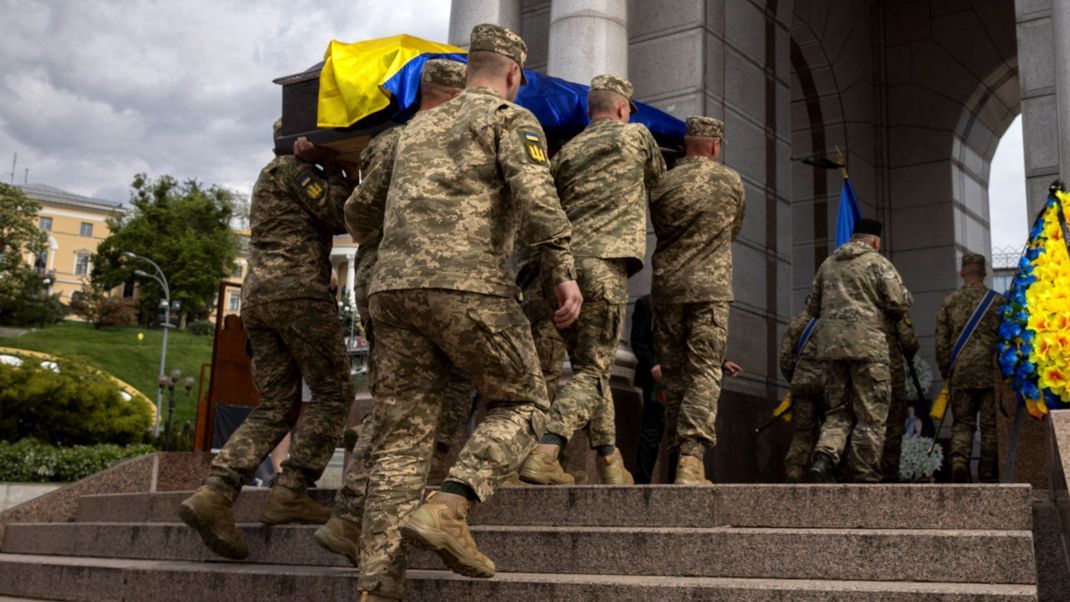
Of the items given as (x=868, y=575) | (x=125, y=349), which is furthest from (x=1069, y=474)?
(x=125, y=349)

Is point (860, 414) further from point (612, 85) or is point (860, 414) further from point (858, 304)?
point (612, 85)

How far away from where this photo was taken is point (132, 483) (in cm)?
934

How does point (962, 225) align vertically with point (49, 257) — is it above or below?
below

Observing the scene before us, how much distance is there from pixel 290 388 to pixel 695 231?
2573 millimetres

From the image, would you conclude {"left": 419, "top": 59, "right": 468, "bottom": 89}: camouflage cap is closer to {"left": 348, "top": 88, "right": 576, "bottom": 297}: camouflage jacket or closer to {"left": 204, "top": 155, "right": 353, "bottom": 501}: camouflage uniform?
{"left": 348, "top": 88, "right": 576, "bottom": 297}: camouflage jacket

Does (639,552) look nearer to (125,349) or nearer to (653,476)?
(653,476)

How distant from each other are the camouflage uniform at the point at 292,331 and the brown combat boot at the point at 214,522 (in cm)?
11

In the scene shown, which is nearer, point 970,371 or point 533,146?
point 533,146

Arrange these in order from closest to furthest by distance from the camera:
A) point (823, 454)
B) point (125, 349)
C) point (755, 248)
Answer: point (823, 454), point (755, 248), point (125, 349)

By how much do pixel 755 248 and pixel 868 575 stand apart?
6572mm

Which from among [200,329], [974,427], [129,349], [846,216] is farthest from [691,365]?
[200,329]

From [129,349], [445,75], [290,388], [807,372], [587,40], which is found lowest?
[290,388]

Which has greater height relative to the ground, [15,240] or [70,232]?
[70,232]

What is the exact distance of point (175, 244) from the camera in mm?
75875
